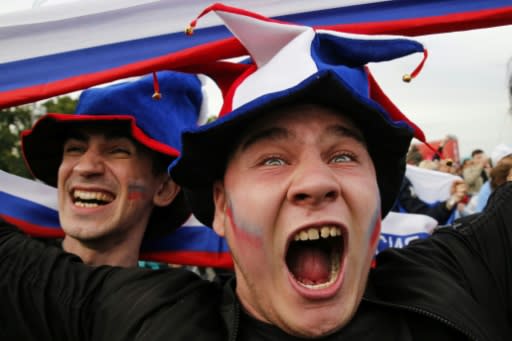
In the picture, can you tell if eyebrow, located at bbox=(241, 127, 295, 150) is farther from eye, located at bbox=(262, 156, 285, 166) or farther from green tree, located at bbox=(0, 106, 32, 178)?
green tree, located at bbox=(0, 106, 32, 178)

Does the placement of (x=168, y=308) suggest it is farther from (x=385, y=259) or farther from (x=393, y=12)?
(x=393, y=12)

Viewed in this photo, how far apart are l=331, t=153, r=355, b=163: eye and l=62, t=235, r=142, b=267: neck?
120 centimetres

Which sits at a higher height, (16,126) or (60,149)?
(60,149)

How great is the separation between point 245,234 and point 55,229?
156 centimetres

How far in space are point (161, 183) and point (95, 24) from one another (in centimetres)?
82

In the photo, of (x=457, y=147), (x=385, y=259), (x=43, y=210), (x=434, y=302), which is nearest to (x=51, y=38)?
(x=43, y=210)

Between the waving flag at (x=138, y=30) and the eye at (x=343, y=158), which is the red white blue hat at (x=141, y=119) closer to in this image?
the waving flag at (x=138, y=30)

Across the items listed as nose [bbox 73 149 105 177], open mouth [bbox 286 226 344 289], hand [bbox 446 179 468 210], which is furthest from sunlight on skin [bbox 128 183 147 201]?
hand [bbox 446 179 468 210]

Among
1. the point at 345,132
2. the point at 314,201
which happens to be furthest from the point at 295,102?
the point at 314,201

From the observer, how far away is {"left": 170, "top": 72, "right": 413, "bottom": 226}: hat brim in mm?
1444

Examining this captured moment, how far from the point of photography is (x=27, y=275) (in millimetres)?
1738

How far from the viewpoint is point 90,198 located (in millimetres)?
2344

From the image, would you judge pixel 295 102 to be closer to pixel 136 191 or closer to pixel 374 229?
pixel 374 229

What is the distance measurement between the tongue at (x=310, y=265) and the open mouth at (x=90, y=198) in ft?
3.48
